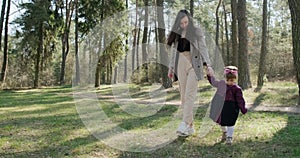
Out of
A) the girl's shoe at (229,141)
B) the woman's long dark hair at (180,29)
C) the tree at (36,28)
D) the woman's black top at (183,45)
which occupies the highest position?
the tree at (36,28)

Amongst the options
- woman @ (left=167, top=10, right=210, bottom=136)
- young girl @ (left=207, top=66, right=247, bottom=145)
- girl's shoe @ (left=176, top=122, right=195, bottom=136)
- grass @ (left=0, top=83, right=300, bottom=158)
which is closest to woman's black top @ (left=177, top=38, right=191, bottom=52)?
woman @ (left=167, top=10, right=210, bottom=136)

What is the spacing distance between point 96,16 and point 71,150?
2065 centimetres

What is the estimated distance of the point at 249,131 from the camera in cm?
508

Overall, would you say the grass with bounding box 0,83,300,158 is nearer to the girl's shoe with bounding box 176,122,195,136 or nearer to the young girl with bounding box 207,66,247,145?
the girl's shoe with bounding box 176,122,195,136

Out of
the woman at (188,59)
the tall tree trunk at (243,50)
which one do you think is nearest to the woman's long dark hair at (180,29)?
the woman at (188,59)

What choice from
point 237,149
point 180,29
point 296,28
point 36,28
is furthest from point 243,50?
point 36,28

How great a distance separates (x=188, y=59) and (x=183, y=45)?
0.73 ft

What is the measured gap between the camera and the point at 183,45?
4672 millimetres

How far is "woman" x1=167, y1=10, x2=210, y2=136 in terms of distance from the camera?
4.57m

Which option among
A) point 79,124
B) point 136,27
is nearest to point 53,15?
point 136,27

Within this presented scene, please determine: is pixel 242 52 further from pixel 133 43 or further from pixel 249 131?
pixel 133 43

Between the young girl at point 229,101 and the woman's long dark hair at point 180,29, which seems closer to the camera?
the young girl at point 229,101

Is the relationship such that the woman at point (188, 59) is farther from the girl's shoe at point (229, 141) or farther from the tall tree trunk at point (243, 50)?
the tall tree trunk at point (243, 50)

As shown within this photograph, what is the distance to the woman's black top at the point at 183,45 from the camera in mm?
4641
